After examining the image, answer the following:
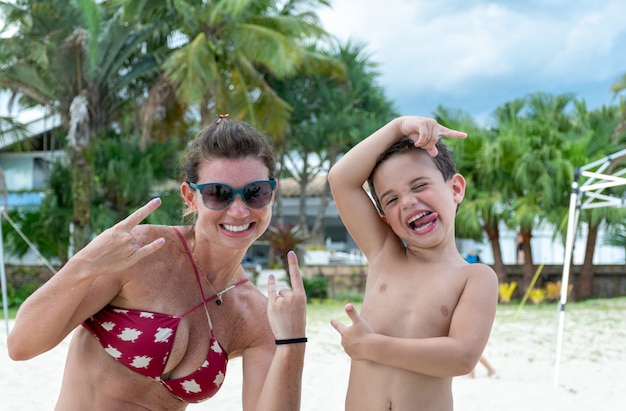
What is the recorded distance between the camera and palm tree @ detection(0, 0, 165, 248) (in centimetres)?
1505

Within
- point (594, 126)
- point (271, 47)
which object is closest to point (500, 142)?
point (594, 126)

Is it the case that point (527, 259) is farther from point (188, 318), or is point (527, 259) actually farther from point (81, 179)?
point (188, 318)

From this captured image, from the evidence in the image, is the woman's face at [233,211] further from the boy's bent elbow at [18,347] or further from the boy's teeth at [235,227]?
the boy's bent elbow at [18,347]

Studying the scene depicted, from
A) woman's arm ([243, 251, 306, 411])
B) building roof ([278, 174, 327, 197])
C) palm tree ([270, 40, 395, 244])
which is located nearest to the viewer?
woman's arm ([243, 251, 306, 411])

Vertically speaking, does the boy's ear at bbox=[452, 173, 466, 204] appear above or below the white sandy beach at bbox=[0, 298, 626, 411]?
above

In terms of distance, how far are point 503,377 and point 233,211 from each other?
6.59m

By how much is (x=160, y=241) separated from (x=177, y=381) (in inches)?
25.2

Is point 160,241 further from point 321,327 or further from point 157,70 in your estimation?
point 157,70

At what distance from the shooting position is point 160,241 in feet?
6.31

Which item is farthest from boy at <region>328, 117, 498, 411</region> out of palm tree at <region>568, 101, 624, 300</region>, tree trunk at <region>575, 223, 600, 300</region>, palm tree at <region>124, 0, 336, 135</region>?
tree trunk at <region>575, 223, 600, 300</region>

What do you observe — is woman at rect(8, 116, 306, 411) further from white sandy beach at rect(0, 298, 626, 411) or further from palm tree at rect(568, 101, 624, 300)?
palm tree at rect(568, 101, 624, 300)

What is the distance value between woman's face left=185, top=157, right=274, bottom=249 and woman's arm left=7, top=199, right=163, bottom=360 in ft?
0.91

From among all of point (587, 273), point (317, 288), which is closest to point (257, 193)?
point (317, 288)

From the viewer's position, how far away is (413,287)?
2.08 meters
